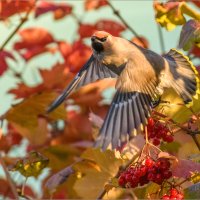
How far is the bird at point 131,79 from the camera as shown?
69.6 inches

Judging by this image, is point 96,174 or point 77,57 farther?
point 77,57

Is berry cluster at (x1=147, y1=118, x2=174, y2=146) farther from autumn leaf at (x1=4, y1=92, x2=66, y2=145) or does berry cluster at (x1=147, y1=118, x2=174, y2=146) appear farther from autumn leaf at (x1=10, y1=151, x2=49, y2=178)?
autumn leaf at (x1=4, y1=92, x2=66, y2=145)

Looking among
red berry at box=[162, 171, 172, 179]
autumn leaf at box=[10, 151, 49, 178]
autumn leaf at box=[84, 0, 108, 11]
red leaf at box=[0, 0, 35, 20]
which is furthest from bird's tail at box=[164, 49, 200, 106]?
autumn leaf at box=[84, 0, 108, 11]

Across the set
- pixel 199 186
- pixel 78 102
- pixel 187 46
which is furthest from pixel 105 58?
pixel 78 102

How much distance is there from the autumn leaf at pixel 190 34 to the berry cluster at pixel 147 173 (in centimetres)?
38

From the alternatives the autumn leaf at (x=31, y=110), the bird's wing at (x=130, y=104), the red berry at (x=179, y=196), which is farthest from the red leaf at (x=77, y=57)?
the red berry at (x=179, y=196)

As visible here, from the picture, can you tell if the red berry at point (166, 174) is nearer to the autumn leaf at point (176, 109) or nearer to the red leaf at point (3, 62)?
the autumn leaf at point (176, 109)

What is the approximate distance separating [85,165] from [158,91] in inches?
15.4

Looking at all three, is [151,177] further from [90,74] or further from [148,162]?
[90,74]

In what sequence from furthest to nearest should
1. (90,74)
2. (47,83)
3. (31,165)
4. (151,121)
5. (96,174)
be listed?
(47,83), (90,74), (96,174), (31,165), (151,121)

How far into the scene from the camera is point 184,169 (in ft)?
5.35

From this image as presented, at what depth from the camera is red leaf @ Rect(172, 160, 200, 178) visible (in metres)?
1.63

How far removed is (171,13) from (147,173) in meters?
0.58

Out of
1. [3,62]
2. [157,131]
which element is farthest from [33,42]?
[157,131]
